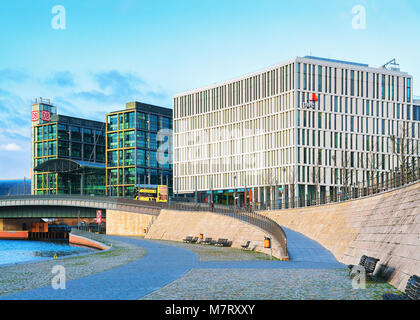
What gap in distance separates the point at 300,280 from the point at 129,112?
130 meters

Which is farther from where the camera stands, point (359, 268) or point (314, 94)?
point (314, 94)

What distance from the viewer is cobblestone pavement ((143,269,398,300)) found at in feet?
53.8

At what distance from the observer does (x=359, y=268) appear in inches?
817

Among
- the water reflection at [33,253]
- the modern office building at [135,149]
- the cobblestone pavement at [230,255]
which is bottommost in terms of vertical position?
the water reflection at [33,253]

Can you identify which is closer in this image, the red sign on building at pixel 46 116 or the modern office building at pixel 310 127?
the modern office building at pixel 310 127

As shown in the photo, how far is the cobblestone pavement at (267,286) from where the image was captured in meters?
16.4

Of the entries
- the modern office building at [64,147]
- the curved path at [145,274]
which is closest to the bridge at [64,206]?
the curved path at [145,274]

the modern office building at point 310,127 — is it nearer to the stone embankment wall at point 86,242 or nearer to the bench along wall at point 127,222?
the bench along wall at point 127,222

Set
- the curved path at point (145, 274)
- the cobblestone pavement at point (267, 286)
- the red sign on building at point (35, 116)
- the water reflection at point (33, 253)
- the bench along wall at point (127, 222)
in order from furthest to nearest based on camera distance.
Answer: the red sign on building at point (35, 116)
the bench along wall at point (127, 222)
the water reflection at point (33, 253)
the curved path at point (145, 274)
the cobblestone pavement at point (267, 286)

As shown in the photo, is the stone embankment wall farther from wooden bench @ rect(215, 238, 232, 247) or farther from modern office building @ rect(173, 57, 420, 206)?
modern office building @ rect(173, 57, 420, 206)

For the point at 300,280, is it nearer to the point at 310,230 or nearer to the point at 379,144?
the point at 310,230

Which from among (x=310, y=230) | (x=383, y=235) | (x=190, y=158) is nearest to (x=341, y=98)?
(x=190, y=158)

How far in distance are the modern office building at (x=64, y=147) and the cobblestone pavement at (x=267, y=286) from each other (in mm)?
134799

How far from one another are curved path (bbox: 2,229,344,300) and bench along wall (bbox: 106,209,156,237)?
39.2 metres
